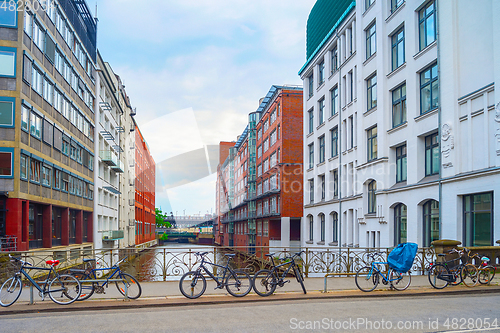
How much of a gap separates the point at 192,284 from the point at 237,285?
47.8 inches

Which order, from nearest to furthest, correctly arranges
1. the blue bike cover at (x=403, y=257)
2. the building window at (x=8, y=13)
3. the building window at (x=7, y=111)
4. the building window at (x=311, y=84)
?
the blue bike cover at (x=403, y=257) < the building window at (x=7, y=111) < the building window at (x=8, y=13) < the building window at (x=311, y=84)

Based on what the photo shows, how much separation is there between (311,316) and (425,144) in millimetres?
15055

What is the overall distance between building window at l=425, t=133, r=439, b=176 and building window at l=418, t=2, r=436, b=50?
458 cm

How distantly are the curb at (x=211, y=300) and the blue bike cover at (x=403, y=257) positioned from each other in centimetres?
69

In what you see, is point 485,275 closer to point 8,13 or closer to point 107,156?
point 8,13

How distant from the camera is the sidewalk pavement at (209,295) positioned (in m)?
10.6

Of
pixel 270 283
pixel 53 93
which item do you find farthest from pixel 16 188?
pixel 270 283

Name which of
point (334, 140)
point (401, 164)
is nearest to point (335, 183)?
point (334, 140)

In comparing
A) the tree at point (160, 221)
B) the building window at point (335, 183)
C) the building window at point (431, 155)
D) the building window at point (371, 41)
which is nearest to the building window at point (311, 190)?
the building window at point (335, 183)

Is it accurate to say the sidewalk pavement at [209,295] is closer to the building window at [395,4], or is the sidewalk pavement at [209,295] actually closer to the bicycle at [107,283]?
the bicycle at [107,283]

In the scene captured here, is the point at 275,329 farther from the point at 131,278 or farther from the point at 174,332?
the point at 131,278

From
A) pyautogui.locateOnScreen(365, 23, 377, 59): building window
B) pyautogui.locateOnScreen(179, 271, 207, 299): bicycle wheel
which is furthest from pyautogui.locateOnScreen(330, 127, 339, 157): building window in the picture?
pyautogui.locateOnScreen(179, 271, 207, 299): bicycle wheel

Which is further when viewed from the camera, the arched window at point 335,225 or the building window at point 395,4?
the arched window at point 335,225

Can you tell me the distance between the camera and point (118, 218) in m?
56.8
